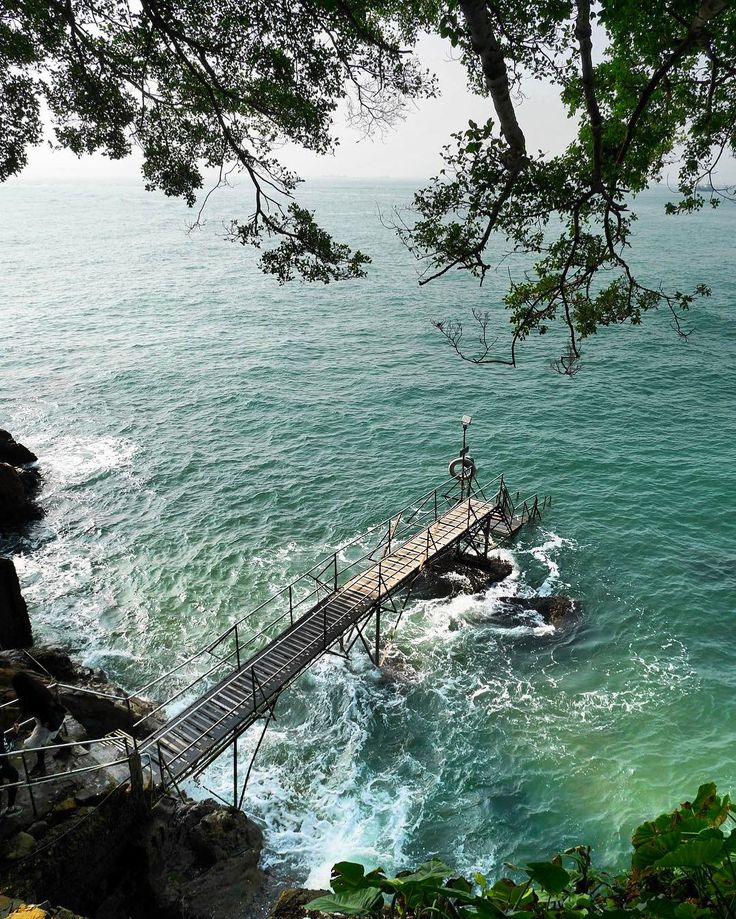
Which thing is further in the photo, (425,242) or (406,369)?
(406,369)

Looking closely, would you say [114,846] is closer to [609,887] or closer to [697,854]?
[609,887]

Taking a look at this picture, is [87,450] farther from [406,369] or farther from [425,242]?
[425,242]

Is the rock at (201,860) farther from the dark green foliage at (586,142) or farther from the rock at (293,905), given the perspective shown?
the dark green foliage at (586,142)

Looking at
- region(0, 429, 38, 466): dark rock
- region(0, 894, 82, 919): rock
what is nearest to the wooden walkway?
region(0, 894, 82, 919): rock

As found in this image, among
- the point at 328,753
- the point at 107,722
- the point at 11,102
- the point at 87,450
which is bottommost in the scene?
the point at 328,753

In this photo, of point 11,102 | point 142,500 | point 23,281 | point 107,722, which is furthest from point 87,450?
point 23,281
